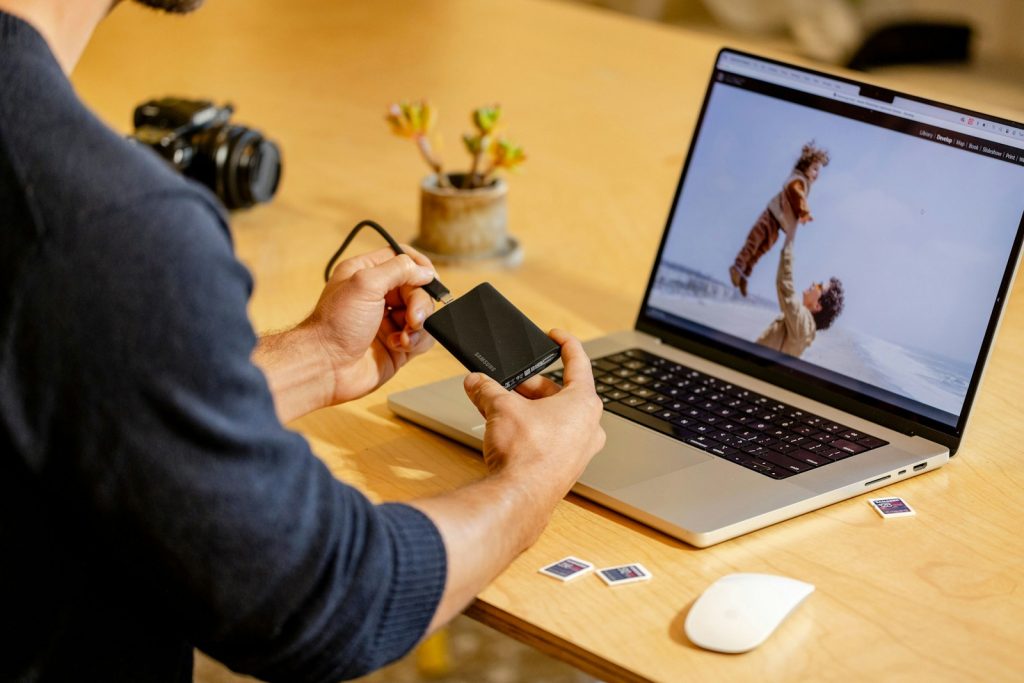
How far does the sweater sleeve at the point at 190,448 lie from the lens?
662 mm

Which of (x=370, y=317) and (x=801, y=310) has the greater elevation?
(x=801, y=310)

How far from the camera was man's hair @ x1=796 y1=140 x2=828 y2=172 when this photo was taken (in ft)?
3.75

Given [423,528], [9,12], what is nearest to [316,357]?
[423,528]

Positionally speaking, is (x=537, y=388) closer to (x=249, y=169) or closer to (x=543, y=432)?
(x=543, y=432)

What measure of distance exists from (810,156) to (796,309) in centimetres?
15

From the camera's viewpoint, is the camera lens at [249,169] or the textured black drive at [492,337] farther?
the camera lens at [249,169]

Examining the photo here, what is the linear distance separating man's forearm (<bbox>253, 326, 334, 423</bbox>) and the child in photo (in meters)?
0.41

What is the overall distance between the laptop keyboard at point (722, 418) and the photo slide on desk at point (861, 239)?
0.21 feet

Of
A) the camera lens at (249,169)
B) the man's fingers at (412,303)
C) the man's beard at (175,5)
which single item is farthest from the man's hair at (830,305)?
the camera lens at (249,169)

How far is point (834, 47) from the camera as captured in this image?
13.9 ft

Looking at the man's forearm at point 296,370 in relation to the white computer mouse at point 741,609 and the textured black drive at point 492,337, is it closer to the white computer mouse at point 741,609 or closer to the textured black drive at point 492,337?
the textured black drive at point 492,337

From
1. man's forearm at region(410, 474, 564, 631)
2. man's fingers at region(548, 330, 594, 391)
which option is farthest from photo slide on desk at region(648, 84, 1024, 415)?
man's forearm at region(410, 474, 564, 631)

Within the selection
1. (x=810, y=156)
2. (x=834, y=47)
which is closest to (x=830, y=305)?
(x=810, y=156)

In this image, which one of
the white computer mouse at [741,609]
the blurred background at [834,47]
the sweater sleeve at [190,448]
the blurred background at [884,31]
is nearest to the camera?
the sweater sleeve at [190,448]
